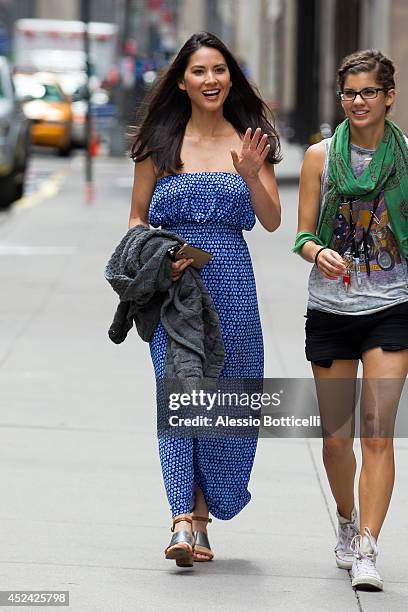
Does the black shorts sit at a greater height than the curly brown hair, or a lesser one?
lesser

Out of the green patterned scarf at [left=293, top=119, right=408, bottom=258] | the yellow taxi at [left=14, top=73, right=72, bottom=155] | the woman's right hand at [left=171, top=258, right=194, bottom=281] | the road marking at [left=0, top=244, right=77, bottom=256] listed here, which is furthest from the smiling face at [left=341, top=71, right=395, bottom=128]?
the yellow taxi at [left=14, top=73, right=72, bottom=155]

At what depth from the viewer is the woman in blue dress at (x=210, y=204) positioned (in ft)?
19.9

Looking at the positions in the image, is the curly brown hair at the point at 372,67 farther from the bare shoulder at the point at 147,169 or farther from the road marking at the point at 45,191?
the road marking at the point at 45,191

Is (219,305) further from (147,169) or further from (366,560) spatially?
(366,560)

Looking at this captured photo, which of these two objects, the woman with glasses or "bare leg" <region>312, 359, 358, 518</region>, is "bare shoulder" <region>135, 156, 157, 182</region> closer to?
the woman with glasses

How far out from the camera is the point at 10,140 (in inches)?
946

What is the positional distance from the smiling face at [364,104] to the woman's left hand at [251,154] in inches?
13.1

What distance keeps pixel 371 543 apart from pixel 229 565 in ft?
2.20

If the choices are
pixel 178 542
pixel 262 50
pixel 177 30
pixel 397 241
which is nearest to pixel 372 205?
pixel 397 241

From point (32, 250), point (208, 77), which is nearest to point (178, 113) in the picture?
point (208, 77)

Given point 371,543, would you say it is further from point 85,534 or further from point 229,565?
point 85,534

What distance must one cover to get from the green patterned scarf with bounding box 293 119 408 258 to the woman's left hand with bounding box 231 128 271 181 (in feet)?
0.81

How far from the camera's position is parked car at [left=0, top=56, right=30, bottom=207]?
23828 millimetres

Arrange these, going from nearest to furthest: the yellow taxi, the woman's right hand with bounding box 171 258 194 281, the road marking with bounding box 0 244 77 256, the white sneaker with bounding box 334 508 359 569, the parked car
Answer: the woman's right hand with bounding box 171 258 194 281 → the white sneaker with bounding box 334 508 359 569 → the road marking with bounding box 0 244 77 256 → the parked car → the yellow taxi
